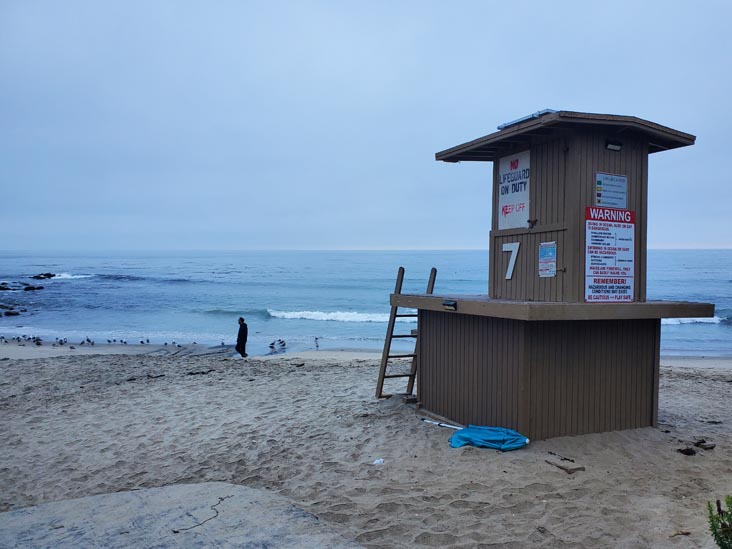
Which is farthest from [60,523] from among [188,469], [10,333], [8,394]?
[10,333]

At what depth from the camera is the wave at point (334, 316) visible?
30.7 metres

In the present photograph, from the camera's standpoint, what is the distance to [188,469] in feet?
20.2

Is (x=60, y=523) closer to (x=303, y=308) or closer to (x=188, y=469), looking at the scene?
(x=188, y=469)

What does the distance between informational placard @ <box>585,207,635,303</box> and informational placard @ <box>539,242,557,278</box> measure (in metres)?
0.36

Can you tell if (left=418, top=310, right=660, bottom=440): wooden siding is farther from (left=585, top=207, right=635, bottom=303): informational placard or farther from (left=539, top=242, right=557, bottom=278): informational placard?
(left=539, top=242, right=557, bottom=278): informational placard

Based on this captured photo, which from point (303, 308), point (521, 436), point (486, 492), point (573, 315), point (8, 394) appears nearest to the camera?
point (486, 492)

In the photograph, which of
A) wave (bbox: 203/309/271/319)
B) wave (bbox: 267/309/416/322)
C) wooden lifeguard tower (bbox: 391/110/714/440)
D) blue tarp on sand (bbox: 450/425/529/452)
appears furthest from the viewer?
wave (bbox: 203/309/271/319)

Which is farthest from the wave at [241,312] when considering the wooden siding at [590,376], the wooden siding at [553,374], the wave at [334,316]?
the wooden siding at [590,376]

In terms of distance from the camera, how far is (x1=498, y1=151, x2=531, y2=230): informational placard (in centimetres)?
704

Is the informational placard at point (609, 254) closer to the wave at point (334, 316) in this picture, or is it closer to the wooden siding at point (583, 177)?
the wooden siding at point (583, 177)

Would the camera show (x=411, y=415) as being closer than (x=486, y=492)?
No

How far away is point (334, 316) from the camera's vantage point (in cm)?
3178

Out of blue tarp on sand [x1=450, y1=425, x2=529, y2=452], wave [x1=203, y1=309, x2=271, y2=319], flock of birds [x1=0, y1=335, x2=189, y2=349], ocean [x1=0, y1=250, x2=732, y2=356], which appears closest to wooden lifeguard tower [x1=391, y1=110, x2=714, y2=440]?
blue tarp on sand [x1=450, y1=425, x2=529, y2=452]

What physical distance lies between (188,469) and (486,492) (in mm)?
3220
